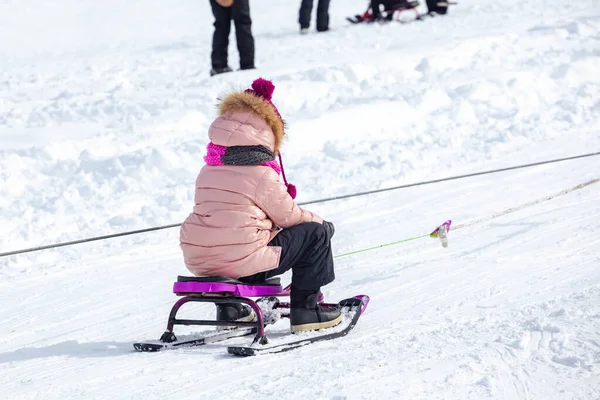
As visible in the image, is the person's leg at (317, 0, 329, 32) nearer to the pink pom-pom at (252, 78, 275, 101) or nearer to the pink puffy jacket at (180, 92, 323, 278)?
the pink pom-pom at (252, 78, 275, 101)

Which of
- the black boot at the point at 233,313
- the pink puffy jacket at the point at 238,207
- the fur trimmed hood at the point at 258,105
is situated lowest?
the black boot at the point at 233,313

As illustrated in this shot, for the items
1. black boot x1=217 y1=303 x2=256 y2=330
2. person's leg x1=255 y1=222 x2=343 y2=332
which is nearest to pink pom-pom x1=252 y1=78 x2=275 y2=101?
person's leg x1=255 y1=222 x2=343 y2=332

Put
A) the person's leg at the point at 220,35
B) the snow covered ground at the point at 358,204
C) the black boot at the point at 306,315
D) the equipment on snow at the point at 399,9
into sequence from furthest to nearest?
the equipment on snow at the point at 399,9
the person's leg at the point at 220,35
the black boot at the point at 306,315
the snow covered ground at the point at 358,204

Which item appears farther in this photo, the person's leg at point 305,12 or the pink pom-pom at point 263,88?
the person's leg at point 305,12

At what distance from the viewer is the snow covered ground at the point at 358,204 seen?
11.5 ft

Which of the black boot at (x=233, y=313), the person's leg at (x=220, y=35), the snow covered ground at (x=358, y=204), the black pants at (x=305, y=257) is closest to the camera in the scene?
the snow covered ground at (x=358, y=204)

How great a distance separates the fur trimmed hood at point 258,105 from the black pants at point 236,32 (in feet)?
17.7

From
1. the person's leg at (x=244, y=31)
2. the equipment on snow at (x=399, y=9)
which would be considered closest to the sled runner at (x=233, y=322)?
the person's leg at (x=244, y=31)

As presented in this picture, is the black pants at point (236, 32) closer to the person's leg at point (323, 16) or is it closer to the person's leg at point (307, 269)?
the person's leg at point (323, 16)

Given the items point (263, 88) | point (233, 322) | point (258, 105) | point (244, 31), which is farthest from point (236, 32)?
point (233, 322)

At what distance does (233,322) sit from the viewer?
3926mm

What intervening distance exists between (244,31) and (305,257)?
5.71 meters

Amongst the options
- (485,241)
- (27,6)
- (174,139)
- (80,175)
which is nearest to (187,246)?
(485,241)

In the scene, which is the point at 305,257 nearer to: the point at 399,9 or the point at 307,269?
the point at 307,269
